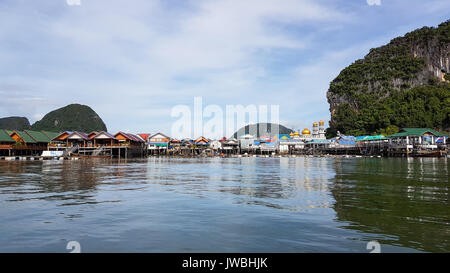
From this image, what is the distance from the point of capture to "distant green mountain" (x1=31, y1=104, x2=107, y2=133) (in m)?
183

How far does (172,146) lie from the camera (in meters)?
106

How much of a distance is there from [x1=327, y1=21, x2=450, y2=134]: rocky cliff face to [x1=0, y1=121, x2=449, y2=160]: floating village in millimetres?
17171

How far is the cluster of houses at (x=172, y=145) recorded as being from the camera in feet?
243

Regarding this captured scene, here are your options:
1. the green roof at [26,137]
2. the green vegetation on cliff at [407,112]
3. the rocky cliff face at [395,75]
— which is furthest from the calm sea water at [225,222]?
the rocky cliff face at [395,75]

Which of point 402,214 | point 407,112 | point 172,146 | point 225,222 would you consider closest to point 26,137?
point 172,146

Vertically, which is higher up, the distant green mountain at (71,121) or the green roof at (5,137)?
the distant green mountain at (71,121)

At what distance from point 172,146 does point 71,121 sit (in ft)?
370

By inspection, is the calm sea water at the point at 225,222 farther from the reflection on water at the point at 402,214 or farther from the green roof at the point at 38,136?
the green roof at the point at 38,136

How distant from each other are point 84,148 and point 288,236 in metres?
75.9

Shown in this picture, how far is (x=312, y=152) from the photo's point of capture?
342 feet

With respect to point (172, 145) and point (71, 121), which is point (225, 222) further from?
point (71, 121)

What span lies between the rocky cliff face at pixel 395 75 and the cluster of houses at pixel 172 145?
17.6 meters
